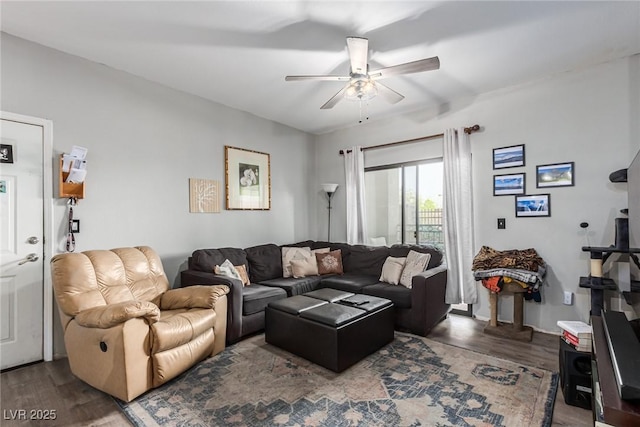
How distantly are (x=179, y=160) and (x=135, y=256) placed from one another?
1274 mm

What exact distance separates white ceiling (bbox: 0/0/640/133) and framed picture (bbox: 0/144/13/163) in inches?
Result: 36.0

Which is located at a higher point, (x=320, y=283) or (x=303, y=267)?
(x=303, y=267)

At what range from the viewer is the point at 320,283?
397cm

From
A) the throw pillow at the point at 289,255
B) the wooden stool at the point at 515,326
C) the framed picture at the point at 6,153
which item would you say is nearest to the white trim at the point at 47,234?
the framed picture at the point at 6,153

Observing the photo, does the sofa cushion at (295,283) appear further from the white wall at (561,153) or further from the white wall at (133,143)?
the white wall at (561,153)

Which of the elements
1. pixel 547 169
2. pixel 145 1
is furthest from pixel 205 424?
pixel 547 169

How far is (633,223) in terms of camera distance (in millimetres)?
1870

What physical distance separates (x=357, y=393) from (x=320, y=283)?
6.19ft

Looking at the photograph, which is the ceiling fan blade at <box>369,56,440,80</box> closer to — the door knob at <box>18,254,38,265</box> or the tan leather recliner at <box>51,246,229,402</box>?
the tan leather recliner at <box>51,246,229,402</box>

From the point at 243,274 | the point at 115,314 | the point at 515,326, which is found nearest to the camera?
the point at 115,314

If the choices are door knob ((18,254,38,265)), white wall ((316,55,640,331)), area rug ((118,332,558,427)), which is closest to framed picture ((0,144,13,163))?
door knob ((18,254,38,265))

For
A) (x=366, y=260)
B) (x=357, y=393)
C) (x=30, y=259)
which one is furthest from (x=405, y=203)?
(x=30, y=259)

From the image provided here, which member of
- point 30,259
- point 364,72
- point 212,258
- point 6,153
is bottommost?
point 212,258

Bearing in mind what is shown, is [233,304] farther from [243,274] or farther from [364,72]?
[364,72]
